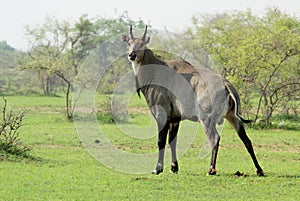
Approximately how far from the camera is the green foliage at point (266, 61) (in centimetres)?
2028

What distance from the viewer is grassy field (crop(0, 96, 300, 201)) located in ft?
28.3

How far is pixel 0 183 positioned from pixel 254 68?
1329 centimetres

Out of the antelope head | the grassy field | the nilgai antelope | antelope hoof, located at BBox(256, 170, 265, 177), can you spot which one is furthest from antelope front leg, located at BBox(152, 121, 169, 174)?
antelope hoof, located at BBox(256, 170, 265, 177)

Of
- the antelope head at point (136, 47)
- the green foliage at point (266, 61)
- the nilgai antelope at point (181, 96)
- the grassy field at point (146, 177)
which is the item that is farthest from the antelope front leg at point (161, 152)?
the green foliage at point (266, 61)

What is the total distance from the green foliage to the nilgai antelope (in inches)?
379

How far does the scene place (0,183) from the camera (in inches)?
380

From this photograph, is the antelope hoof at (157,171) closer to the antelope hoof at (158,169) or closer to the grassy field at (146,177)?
the antelope hoof at (158,169)

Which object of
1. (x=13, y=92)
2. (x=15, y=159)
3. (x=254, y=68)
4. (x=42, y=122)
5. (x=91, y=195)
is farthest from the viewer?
(x=13, y=92)

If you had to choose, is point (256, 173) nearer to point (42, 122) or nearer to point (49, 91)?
point (42, 122)

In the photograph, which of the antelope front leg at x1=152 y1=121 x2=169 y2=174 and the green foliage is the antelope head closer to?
the antelope front leg at x1=152 y1=121 x2=169 y2=174

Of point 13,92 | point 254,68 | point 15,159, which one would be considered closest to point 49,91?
point 13,92

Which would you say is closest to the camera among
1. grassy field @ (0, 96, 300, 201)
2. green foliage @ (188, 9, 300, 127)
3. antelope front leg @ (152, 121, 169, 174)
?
grassy field @ (0, 96, 300, 201)

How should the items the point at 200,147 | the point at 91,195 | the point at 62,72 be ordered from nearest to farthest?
1. the point at 91,195
2. the point at 200,147
3. the point at 62,72

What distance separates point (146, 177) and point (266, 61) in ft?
38.1
